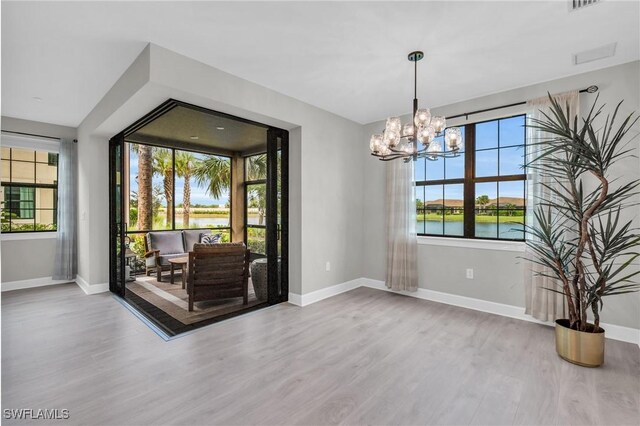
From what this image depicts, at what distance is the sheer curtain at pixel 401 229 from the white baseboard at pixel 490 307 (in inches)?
8.0

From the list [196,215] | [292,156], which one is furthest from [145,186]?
[292,156]

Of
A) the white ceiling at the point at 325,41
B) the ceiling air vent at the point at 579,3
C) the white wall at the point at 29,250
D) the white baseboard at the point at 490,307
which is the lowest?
the white baseboard at the point at 490,307

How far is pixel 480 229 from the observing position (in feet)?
13.4

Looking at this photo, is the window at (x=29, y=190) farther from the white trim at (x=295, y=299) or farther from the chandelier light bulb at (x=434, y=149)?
the chandelier light bulb at (x=434, y=149)

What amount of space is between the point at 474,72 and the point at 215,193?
5.95 meters

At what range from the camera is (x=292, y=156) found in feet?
14.2

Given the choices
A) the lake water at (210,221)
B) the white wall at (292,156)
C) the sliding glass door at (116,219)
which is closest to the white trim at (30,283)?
the white wall at (292,156)

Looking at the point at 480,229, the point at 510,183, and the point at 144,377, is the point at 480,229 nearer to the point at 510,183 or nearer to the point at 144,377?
the point at 510,183

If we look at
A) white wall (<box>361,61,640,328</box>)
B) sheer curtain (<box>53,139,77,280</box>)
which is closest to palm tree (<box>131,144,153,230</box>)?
sheer curtain (<box>53,139,77,280</box>)

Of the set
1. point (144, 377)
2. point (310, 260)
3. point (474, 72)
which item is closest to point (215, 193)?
point (310, 260)

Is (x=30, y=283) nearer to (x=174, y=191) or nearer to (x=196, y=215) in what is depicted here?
(x=174, y=191)

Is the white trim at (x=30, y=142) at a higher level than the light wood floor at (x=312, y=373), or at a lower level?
higher

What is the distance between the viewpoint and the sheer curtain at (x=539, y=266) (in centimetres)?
336

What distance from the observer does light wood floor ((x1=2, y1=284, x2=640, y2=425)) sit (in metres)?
2.09
